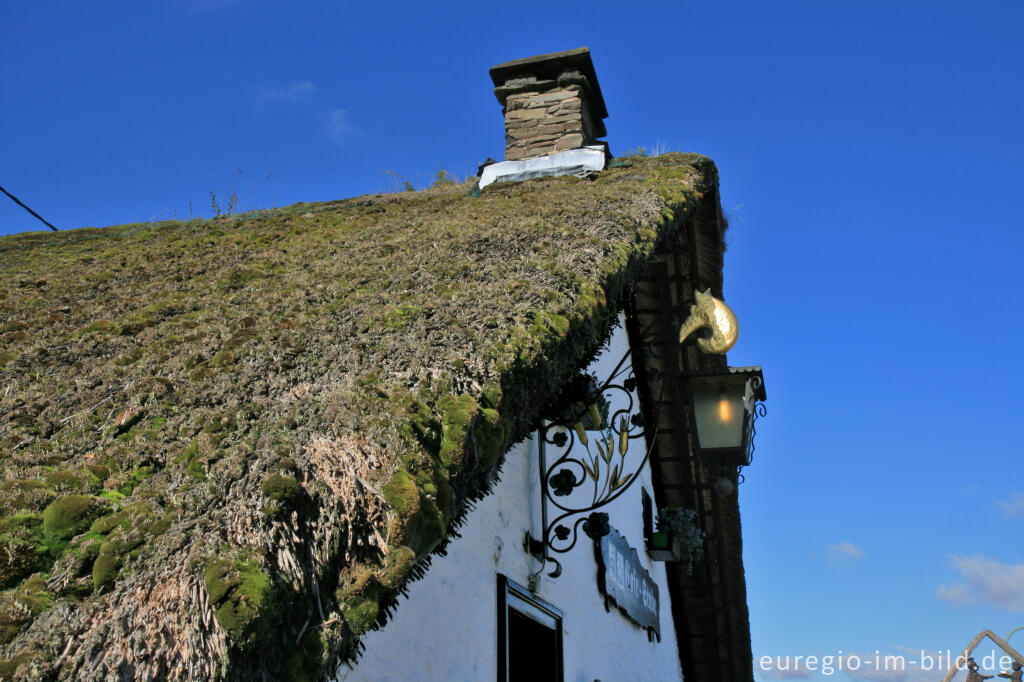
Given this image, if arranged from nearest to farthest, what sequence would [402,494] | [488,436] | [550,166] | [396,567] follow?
[396,567] → [402,494] → [488,436] → [550,166]

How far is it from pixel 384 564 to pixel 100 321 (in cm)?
229

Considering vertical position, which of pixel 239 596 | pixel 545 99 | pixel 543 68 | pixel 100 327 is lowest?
pixel 239 596

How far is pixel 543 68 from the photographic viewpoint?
746 centimetres

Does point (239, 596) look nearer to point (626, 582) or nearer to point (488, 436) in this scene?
point (488, 436)

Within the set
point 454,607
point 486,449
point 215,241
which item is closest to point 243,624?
point 486,449

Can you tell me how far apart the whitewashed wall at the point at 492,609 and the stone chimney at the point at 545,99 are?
1.99 metres

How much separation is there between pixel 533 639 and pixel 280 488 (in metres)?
3.08

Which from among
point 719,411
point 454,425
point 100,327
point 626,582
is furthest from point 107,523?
point 626,582

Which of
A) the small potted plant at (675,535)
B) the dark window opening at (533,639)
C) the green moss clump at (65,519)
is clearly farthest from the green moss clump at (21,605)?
the small potted plant at (675,535)

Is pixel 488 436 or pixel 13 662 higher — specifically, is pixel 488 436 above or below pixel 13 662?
above

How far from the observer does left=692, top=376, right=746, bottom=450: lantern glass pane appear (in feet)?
15.8

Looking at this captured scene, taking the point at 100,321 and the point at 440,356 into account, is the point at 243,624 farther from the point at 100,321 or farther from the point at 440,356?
the point at 100,321

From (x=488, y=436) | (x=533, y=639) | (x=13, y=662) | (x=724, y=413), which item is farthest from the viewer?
(x=724, y=413)

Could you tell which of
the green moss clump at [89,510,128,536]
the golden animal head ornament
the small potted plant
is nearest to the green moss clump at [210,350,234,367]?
the green moss clump at [89,510,128,536]
